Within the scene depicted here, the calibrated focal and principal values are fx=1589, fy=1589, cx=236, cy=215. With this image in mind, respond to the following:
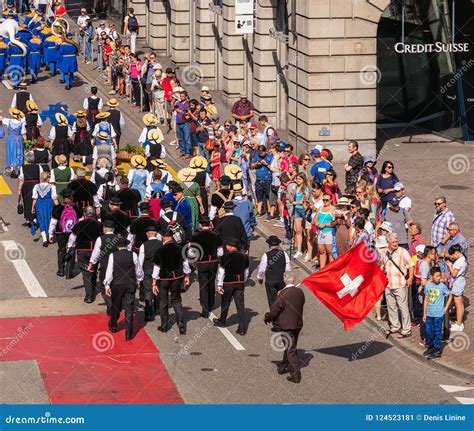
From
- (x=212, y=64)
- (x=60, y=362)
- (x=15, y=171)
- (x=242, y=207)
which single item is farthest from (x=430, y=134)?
(x=60, y=362)

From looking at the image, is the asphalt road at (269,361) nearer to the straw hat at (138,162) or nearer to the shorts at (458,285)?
the shorts at (458,285)

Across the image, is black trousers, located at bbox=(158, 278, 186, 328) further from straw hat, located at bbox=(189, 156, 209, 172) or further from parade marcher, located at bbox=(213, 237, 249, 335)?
straw hat, located at bbox=(189, 156, 209, 172)

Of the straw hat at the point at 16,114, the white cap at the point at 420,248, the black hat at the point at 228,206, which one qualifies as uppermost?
the black hat at the point at 228,206

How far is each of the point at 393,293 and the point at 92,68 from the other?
2702 centimetres

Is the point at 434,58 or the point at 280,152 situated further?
the point at 434,58

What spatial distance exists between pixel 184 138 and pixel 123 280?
47.4 feet

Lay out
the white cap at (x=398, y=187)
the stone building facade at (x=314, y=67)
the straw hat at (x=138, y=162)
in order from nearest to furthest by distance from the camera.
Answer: the white cap at (x=398, y=187), the straw hat at (x=138, y=162), the stone building facade at (x=314, y=67)

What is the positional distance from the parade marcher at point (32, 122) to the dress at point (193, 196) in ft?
27.7

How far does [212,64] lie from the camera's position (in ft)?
167

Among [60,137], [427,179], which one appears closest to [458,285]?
[427,179]

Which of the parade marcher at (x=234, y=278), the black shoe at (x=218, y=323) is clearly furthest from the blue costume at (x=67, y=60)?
the parade marcher at (x=234, y=278)

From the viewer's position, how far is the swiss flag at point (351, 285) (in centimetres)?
2519

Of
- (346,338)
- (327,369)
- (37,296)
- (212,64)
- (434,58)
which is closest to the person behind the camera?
(327,369)

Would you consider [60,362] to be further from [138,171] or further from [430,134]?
[430,134]
